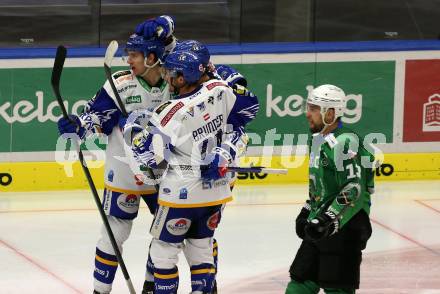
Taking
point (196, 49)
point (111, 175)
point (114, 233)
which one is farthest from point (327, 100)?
point (114, 233)

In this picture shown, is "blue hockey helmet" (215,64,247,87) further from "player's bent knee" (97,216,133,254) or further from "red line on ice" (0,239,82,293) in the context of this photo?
"red line on ice" (0,239,82,293)

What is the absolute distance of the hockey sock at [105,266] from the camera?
6438mm

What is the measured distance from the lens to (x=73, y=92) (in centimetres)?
937

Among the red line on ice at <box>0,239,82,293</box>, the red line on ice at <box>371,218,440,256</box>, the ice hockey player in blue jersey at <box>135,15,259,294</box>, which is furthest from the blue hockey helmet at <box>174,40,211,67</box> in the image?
the red line on ice at <box>371,218,440,256</box>

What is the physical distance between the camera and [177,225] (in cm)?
583

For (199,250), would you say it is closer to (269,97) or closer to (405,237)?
(405,237)

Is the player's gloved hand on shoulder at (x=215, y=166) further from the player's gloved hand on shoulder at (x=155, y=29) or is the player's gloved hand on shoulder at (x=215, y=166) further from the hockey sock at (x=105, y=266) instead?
the hockey sock at (x=105, y=266)

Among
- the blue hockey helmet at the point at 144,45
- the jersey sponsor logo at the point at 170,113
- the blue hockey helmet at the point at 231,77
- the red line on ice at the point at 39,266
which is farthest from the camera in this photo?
the red line on ice at the point at 39,266

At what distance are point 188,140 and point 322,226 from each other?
0.82 metres

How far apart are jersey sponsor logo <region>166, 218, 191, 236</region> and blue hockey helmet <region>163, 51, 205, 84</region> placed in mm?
689

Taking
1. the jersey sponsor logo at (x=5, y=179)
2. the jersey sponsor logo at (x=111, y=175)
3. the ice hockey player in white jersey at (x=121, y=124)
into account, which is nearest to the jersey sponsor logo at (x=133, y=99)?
the ice hockey player in white jersey at (x=121, y=124)

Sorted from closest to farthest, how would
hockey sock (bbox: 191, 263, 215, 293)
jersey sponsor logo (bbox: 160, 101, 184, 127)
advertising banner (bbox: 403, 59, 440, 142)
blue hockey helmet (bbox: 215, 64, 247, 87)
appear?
jersey sponsor logo (bbox: 160, 101, 184, 127)
hockey sock (bbox: 191, 263, 215, 293)
blue hockey helmet (bbox: 215, 64, 247, 87)
advertising banner (bbox: 403, 59, 440, 142)

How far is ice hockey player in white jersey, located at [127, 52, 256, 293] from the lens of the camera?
5715mm

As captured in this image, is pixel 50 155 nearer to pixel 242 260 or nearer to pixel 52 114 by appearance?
pixel 52 114
